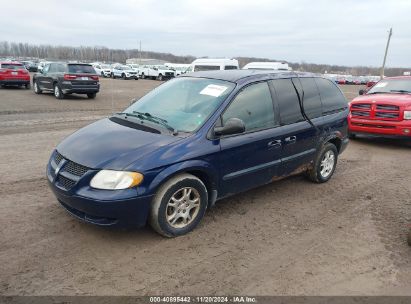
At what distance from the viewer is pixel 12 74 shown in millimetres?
20359

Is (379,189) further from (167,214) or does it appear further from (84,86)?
(84,86)

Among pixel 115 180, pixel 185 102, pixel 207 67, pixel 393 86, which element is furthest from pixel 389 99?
pixel 207 67

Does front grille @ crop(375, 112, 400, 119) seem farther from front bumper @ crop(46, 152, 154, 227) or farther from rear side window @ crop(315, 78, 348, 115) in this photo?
front bumper @ crop(46, 152, 154, 227)

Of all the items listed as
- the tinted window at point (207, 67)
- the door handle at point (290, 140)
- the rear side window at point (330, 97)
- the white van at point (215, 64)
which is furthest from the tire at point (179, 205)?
the tinted window at point (207, 67)

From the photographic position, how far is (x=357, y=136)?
414 inches

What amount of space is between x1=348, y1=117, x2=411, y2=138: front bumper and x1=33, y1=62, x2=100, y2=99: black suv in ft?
40.3

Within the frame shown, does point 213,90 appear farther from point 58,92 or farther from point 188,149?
point 58,92

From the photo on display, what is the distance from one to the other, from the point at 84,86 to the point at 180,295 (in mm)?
15556

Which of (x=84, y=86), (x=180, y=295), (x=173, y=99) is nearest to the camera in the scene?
(x=180, y=295)

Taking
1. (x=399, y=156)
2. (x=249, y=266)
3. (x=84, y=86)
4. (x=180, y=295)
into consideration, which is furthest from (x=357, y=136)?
(x=84, y=86)

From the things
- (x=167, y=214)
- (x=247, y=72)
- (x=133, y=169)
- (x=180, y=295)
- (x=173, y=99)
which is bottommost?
(x=180, y=295)

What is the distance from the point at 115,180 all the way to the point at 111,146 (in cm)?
47

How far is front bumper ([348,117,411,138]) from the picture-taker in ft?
28.2

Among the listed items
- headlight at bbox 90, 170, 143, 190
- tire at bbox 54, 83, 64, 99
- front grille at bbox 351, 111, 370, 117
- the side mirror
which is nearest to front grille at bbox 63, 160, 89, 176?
headlight at bbox 90, 170, 143, 190
